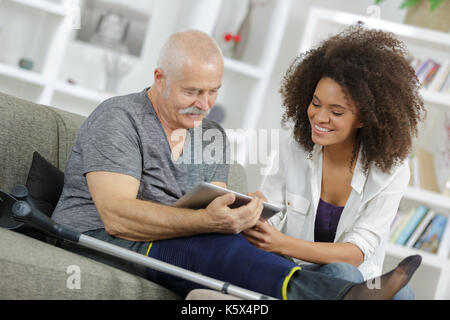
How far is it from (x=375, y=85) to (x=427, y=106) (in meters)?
1.85

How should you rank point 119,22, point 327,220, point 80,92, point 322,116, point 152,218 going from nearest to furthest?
point 152,218, point 322,116, point 327,220, point 80,92, point 119,22

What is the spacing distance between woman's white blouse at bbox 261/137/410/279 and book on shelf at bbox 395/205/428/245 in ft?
4.77

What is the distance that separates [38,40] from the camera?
3.42m

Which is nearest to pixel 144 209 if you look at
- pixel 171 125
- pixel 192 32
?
pixel 171 125

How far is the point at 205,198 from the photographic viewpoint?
4.94 feet

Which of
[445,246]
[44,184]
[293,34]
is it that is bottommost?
[445,246]

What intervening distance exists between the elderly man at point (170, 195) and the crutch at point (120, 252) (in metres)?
0.11

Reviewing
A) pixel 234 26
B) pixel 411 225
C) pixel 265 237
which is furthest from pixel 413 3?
pixel 265 237

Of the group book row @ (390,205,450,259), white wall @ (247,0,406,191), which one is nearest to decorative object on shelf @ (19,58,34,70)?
white wall @ (247,0,406,191)

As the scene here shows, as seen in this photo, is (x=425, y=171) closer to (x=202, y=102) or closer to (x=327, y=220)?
(x=327, y=220)

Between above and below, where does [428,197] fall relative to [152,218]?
above

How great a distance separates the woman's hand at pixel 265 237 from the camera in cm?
169

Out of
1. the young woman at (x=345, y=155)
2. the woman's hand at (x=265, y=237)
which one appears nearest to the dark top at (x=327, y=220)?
the young woman at (x=345, y=155)

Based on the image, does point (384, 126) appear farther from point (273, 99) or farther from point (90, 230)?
point (273, 99)
